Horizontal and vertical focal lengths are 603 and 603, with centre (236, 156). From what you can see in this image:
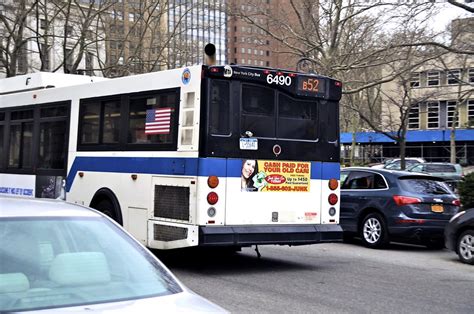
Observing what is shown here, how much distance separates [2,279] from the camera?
3.21 m

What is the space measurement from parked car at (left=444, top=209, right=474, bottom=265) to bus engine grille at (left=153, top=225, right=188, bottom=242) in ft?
16.3

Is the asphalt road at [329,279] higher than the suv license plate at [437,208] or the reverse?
the reverse

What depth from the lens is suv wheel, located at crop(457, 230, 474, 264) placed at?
10500 mm

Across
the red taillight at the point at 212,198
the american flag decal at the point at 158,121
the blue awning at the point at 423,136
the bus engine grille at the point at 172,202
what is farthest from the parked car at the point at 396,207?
the blue awning at the point at 423,136

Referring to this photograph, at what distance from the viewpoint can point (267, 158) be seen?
31.3ft

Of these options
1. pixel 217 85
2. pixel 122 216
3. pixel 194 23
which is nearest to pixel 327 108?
pixel 217 85

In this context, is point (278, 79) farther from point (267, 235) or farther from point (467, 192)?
point (467, 192)

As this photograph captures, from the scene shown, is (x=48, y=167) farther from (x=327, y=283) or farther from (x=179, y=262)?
(x=327, y=283)

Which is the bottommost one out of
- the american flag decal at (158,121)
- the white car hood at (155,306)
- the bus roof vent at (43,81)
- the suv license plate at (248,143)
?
the white car hood at (155,306)

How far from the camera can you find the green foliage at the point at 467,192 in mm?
13922

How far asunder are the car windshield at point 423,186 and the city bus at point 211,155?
271 cm

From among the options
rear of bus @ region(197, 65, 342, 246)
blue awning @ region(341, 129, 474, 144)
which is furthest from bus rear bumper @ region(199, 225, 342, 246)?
blue awning @ region(341, 129, 474, 144)

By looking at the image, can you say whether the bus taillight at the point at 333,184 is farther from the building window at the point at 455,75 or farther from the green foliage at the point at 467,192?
the building window at the point at 455,75

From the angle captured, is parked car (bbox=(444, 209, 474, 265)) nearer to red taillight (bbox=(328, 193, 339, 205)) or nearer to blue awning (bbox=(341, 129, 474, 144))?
red taillight (bbox=(328, 193, 339, 205))
